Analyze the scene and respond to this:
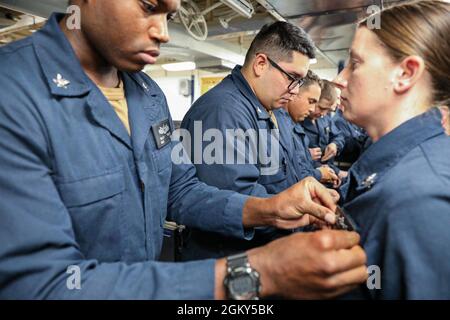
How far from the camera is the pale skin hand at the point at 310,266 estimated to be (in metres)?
0.63

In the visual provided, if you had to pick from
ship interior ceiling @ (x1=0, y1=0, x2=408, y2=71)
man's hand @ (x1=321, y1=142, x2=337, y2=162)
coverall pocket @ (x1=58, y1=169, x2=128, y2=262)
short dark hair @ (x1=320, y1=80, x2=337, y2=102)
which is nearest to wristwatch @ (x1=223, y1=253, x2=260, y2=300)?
coverall pocket @ (x1=58, y1=169, x2=128, y2=262)

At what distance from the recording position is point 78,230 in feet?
2.79

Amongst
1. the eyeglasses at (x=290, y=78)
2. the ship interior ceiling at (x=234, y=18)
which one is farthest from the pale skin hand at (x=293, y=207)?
the ship interior ceiling at (x=234, y=18)

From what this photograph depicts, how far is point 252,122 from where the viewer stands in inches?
65.7

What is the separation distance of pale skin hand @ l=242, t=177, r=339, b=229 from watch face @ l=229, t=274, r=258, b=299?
0.49 metres

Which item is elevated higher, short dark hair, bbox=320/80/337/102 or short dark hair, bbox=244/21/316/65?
short dark hair, bbox=320/80/337/102

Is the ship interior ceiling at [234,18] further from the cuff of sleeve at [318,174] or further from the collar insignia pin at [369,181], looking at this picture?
the collar insignia pin at [369,181]

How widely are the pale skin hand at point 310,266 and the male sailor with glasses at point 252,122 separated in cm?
77

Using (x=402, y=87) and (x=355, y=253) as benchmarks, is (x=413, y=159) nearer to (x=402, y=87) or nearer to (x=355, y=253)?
(x=402, y=87)

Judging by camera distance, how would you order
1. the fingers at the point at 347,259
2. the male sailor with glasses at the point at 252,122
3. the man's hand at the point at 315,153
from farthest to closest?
A: 1. the man's hand at the point at 315,153
2. the male sailor with glasses at the point at 252,122
3. the fingers at the point at 347,259

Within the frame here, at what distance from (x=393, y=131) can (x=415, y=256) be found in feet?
1.19

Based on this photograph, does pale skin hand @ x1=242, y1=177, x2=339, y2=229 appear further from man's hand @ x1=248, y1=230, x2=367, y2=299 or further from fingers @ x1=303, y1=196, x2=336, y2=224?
man's hand @ x1=248, y1=230, x2=367, y2=299

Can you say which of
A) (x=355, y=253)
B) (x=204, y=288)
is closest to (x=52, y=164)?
(x=204, y=288)

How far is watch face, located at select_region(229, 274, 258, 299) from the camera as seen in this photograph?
0.66 m
